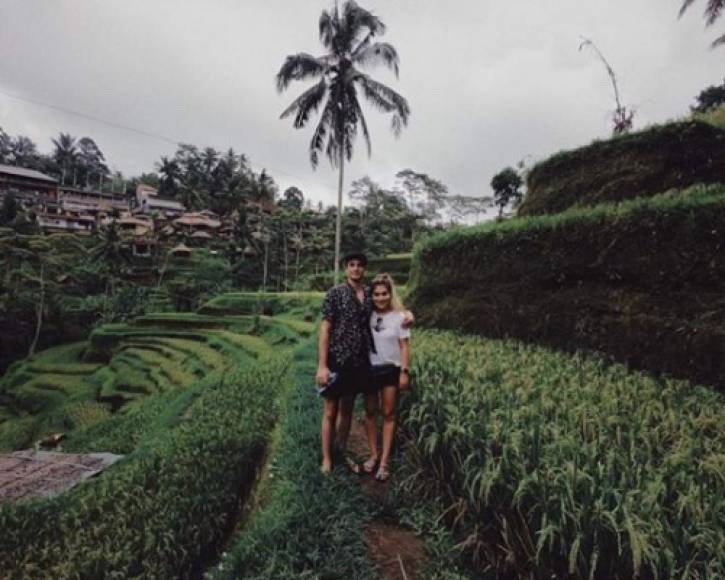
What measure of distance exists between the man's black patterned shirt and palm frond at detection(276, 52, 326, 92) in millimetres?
16036

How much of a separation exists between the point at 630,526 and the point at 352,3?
771 inches

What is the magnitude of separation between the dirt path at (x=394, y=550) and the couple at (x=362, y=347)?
0.42 meters

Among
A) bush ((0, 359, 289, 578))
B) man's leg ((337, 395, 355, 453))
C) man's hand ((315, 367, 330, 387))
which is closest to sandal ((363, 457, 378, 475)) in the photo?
man's leg ((337, 395, 355, 453))

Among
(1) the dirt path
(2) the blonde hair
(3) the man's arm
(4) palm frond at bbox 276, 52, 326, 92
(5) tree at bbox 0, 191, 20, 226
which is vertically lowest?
(1) the dirt path

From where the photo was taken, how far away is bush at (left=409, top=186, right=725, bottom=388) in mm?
4184

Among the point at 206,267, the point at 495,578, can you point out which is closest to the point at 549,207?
the point at 495,578

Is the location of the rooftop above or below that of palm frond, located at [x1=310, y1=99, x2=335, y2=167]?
above

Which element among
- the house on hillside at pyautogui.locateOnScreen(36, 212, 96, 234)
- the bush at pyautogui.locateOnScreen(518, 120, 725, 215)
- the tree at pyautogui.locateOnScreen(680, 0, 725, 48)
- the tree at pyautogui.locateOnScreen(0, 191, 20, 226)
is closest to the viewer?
the bush at pyautogui.locateOnScreen(518, 120, 725, 215)

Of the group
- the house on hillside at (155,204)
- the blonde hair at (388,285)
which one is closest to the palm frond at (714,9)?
the blonde hair at (388,285)

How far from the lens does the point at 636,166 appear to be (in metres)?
6.57

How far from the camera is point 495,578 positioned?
2270 mm

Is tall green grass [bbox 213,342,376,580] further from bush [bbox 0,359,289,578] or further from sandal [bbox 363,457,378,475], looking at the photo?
bush [bbox 0,359,289,578]

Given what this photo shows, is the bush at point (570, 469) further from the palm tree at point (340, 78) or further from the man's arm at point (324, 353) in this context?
the palm tree at point (340, 78)

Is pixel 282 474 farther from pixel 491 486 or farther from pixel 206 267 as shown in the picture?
pixel 206 267
